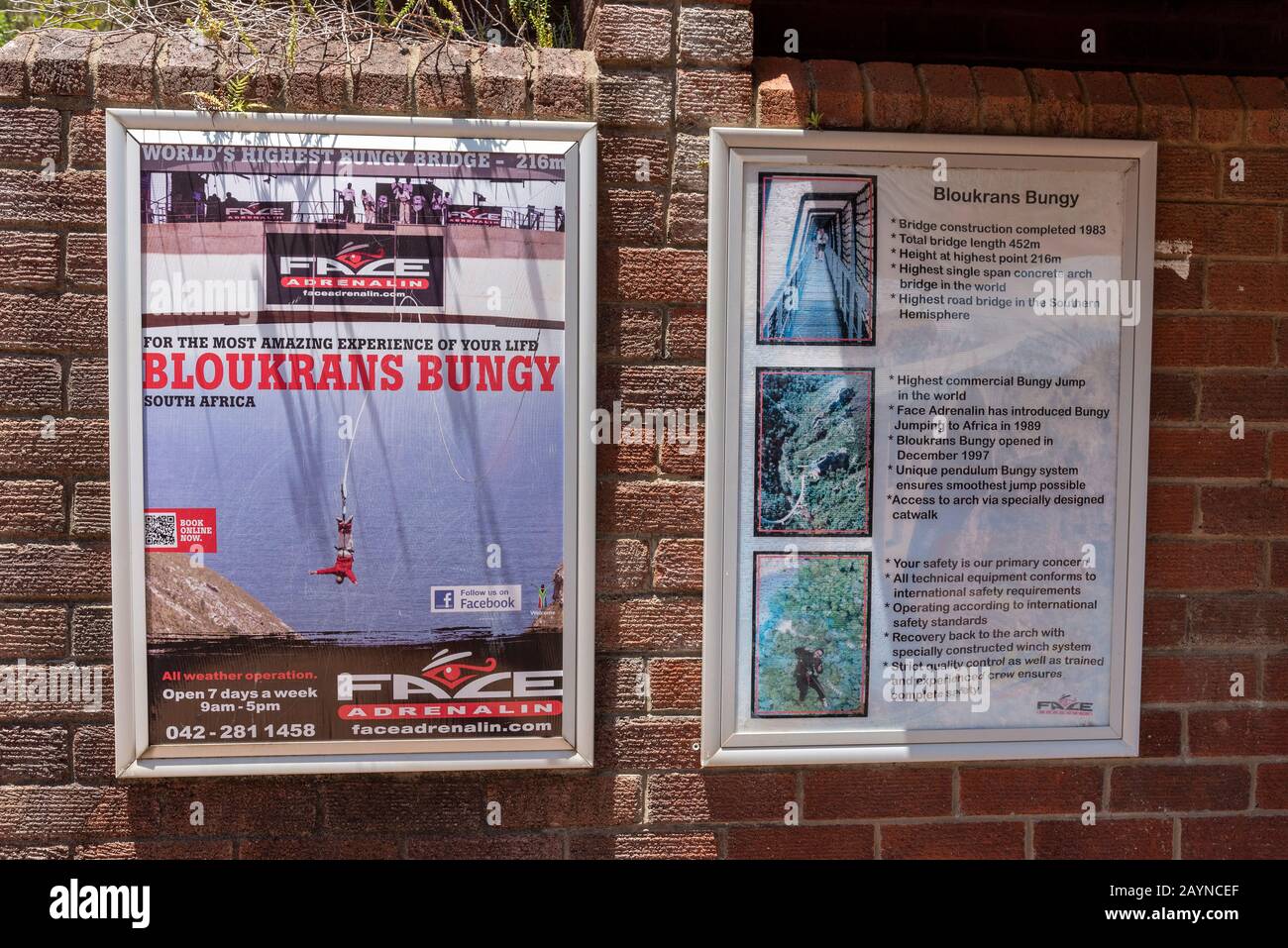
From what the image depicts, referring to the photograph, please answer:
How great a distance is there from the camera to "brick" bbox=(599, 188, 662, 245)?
263 centimetres

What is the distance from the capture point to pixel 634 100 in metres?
2.61

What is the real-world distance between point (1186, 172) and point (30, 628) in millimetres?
3482

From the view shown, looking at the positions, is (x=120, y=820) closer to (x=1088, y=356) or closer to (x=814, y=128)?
(x=814, y=128)

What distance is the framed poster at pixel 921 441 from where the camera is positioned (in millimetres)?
2645

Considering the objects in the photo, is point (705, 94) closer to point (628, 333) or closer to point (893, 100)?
point (893, 100)

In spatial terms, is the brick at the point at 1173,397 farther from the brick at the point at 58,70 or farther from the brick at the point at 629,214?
the brick at the point at 58,70

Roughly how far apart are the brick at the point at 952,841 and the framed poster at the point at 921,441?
0.80 ft

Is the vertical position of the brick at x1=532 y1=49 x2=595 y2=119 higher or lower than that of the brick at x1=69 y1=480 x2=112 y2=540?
A: higher

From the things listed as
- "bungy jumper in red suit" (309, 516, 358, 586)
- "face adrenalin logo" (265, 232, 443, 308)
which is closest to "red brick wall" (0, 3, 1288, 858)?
"face adrenalin logo" (265, 232, 443, 308)

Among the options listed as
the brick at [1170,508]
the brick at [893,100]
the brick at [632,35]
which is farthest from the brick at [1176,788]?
the brick at [632,35]

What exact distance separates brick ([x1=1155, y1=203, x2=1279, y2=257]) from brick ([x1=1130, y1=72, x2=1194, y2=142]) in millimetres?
203

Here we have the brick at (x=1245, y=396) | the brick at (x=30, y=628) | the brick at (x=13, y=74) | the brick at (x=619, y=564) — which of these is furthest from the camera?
the brick at (x=1245, y=396)

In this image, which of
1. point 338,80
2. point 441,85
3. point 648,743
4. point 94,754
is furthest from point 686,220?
point 94,754

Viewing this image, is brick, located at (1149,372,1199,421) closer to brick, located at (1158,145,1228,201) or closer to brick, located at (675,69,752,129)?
brick, located at (1158,145,1228,201)
